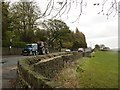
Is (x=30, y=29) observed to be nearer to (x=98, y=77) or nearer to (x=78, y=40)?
(x=98, y=77)

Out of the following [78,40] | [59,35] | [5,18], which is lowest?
[78,40]

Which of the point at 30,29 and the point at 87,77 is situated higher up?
the point at 30,29

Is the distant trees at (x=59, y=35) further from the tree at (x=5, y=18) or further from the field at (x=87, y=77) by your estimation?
the field at (x=87, y=77)

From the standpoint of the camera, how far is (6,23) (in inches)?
2213

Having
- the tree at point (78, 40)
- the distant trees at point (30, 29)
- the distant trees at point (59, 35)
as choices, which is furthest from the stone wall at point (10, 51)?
the tree at point (78, 40)

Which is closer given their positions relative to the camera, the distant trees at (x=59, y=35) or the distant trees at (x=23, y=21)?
the distant trees at (x=23, y=21)

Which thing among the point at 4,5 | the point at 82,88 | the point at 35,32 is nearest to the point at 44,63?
the point at 82,88

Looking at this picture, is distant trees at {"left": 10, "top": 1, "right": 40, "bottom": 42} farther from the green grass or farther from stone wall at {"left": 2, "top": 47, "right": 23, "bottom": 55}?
the green grass

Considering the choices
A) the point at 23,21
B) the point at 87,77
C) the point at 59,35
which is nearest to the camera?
the point at 87,77

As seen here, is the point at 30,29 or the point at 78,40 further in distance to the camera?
the point at 78,40

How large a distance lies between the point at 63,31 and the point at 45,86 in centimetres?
10695

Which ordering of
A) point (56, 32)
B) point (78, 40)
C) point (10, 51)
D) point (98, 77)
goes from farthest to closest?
point (78, 40) < point (56, 32) < point (10, 51) < point (98, 77)

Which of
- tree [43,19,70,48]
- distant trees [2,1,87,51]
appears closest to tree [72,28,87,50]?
distant trees [2,1,87,51]

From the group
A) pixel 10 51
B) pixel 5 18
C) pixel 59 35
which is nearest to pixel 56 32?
pixel 59 35
